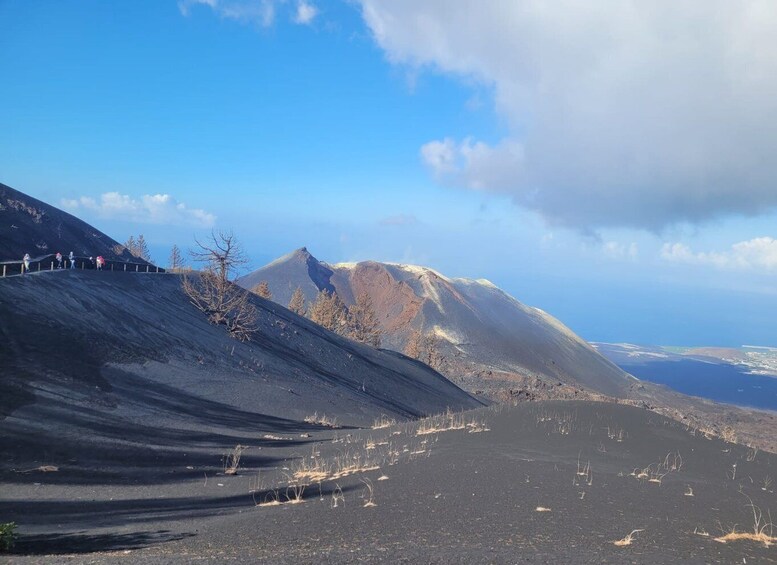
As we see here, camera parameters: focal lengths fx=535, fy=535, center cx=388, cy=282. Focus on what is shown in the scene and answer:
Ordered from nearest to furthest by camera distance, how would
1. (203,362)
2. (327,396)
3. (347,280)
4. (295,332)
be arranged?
(203,362)
(327,396)
(295,332)
(347,280)

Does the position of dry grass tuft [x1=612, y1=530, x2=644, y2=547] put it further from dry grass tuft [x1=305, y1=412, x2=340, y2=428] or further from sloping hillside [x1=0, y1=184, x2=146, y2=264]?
sloping hillside [x1=0, y1=184, x2=146, y2=264]

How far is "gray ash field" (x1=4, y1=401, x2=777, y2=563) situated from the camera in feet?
21.1

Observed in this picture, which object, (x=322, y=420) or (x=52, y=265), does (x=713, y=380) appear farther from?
(x=52, y=265)

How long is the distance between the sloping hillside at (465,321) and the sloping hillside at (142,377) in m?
32.7

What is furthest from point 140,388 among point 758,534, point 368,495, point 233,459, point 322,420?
point 758,534

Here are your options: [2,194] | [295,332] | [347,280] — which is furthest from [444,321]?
[2,194]

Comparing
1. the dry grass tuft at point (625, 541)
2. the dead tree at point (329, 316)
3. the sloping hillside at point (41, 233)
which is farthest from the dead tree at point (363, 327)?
the dry grass tuft at point (625, 541)

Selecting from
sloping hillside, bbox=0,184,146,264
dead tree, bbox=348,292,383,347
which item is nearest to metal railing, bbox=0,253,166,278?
sloping hillside, bbox=0,184,146,264

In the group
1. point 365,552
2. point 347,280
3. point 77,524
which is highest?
point 347,280

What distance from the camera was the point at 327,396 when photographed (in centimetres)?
2934

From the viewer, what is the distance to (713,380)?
398 feet

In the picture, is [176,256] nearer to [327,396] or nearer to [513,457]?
[327,396]

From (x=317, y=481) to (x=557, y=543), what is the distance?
586cm

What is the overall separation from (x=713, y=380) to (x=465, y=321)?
222ft
